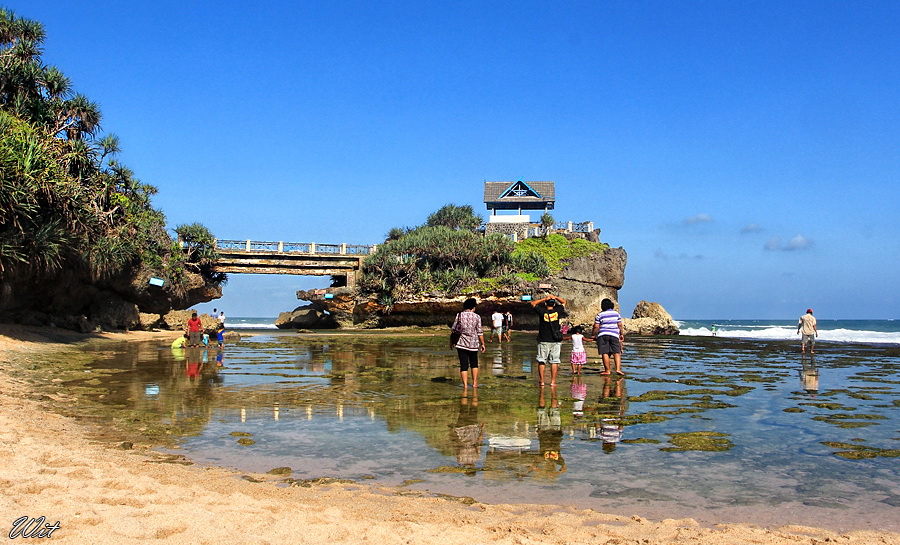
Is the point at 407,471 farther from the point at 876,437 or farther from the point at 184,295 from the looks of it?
the point at 184,295

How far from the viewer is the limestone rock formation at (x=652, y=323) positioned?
4438 centimetres

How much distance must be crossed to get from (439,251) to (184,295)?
17284 mm

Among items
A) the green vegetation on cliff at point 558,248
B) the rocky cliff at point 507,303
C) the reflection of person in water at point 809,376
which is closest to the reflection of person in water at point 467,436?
the reflection of person in water at point 809,376

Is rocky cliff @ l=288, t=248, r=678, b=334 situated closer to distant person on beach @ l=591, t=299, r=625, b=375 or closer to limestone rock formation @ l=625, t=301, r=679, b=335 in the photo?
limestone rock formation @ l=625, t=301, r=679, b=335

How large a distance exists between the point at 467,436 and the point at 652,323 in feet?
133

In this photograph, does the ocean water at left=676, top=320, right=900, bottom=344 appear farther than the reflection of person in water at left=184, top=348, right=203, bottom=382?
Yes

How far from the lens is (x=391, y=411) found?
879cm

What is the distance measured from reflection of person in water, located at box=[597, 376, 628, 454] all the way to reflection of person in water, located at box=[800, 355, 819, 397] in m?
3.58

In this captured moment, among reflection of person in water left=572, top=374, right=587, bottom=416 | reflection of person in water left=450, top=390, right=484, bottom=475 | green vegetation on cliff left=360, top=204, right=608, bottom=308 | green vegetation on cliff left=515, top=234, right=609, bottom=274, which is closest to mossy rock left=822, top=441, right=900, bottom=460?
reflection of person in water left=572, top=374, right=587, bottom=416

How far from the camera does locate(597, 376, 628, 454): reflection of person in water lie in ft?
22.9

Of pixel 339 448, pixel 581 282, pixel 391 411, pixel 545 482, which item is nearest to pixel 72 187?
pixel 391 411

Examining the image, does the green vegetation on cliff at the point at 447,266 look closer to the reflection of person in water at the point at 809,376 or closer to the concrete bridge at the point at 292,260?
the concrete bridge at the point at 292,260

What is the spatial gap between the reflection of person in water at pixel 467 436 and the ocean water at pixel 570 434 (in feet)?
0.11

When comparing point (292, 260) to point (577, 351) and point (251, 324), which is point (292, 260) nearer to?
point (577, 351)
